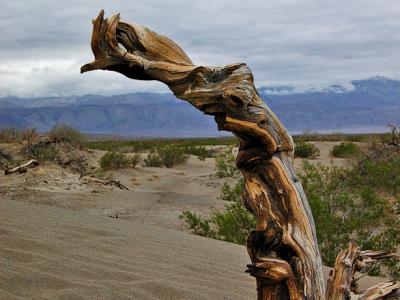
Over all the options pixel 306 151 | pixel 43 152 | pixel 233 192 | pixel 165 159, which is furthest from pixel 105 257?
pixel 306 151

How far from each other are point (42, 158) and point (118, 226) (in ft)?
30.7

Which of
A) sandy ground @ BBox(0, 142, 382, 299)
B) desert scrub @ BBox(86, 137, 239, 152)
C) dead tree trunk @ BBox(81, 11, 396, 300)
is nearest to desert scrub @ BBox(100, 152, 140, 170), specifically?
sandy ground @ BBox(0, 142, 382, 299)

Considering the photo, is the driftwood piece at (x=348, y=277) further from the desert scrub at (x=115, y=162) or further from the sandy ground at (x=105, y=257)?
the desert scrub at (x=115, y=162)

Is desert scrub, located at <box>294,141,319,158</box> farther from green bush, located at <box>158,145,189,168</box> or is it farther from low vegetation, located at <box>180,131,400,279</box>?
low vegetation, located at <box>180,131,400,279</box>

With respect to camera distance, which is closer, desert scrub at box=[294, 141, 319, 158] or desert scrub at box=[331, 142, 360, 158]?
desert scrub at box=[331, 142, 360, 158]

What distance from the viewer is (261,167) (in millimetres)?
3447

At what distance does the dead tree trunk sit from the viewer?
3215 millimetres

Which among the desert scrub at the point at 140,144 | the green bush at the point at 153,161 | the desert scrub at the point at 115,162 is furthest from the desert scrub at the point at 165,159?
the desert scrub at the point at 140,144

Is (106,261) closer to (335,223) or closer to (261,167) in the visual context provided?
(261,167)

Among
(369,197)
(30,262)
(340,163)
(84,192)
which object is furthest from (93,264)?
(340,163)

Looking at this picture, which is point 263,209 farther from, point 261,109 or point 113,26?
point 113,26

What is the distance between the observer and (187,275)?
5457 millimetres

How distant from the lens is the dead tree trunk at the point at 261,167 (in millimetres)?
3215

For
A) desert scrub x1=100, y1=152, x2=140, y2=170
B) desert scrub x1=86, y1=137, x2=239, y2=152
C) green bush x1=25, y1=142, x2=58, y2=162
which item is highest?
green bush x1=25, y1=142, x2=58, y2=162
